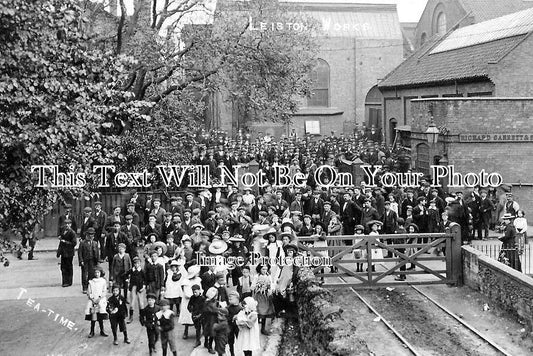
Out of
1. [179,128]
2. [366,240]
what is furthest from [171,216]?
[179,128]

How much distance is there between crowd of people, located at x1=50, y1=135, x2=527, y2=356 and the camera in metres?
12.7

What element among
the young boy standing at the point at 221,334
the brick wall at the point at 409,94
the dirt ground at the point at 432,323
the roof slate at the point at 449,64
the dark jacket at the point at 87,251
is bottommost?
the dirt ground at the point at 432,323

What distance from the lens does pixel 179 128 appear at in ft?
93.8

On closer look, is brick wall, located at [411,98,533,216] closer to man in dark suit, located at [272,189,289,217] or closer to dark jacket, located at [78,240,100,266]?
man in dark suit, located at [272,189,289,217]

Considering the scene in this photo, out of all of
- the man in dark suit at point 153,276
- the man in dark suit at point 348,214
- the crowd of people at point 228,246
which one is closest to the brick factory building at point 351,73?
the crowd of people at point 228,246

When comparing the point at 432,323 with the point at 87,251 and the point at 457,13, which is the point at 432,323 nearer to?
the point at 87,251

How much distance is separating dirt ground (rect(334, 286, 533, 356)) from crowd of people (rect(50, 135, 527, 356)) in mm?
965

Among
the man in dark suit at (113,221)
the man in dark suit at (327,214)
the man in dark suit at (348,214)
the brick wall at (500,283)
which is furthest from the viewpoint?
the man in dark suit at (348,214)

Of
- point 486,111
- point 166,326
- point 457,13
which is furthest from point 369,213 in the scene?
point 457,13

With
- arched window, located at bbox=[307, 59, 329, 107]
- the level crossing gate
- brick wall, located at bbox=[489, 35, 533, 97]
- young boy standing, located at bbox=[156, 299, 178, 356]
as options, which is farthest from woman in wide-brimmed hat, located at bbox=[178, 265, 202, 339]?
arched window, located at bbox=[307, 59, 329, 107]

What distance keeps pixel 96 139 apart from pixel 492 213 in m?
16.1

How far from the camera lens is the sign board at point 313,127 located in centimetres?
4819

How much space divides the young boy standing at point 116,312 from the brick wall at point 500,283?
7655 mm

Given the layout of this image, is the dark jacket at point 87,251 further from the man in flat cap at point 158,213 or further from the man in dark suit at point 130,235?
the man in flat cap at point 158,213
